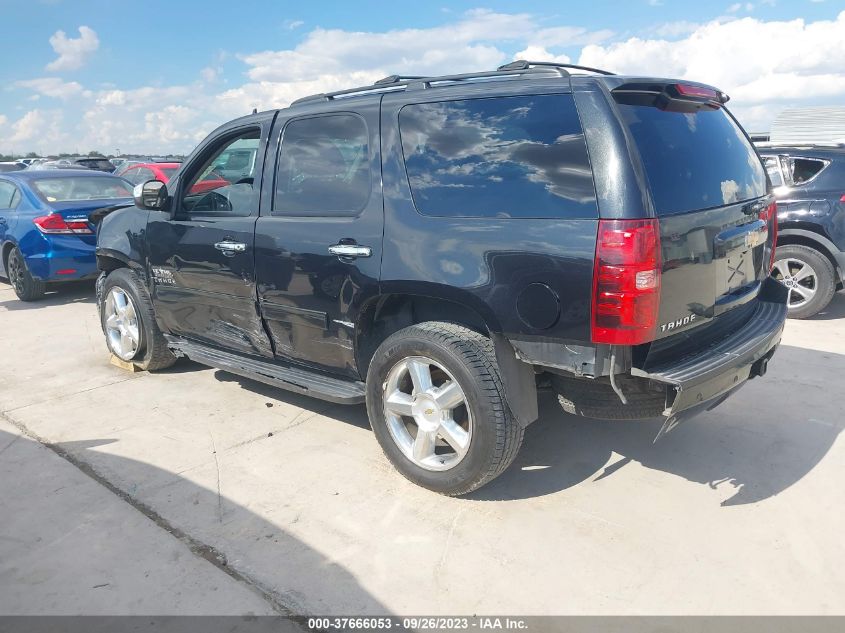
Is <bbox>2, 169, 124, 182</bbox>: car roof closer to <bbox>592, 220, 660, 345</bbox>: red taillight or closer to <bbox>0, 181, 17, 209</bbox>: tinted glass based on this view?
<bbox>0, 181, 17, 209</bbox>: tinted glass

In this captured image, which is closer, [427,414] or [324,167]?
[427,414]

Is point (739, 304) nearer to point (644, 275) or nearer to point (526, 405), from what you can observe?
point (644, 275)

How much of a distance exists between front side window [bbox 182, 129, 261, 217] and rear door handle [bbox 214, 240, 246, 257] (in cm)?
21

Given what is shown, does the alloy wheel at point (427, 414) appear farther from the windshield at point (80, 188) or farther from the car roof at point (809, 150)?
the windshield at point (80, 188)

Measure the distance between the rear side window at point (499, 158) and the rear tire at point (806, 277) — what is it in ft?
15.3

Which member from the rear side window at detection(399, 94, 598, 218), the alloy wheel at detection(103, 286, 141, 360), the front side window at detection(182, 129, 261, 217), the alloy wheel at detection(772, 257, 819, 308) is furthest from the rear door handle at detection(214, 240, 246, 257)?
the alloy wheel at detection(772, 257, 819, 308)

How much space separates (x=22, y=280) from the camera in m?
8.02

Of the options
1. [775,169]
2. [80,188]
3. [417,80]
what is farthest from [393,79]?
[80,188]

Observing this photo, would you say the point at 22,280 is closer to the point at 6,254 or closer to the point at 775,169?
the point at 6,254

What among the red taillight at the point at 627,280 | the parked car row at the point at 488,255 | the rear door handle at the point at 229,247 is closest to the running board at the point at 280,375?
the parked car row at the point at 488,255

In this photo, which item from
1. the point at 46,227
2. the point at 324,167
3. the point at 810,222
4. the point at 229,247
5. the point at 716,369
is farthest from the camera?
the point at 46,227

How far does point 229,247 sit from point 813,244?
5.67m

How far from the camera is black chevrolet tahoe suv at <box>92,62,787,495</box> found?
270 cm

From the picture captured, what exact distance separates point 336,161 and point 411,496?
187cm
